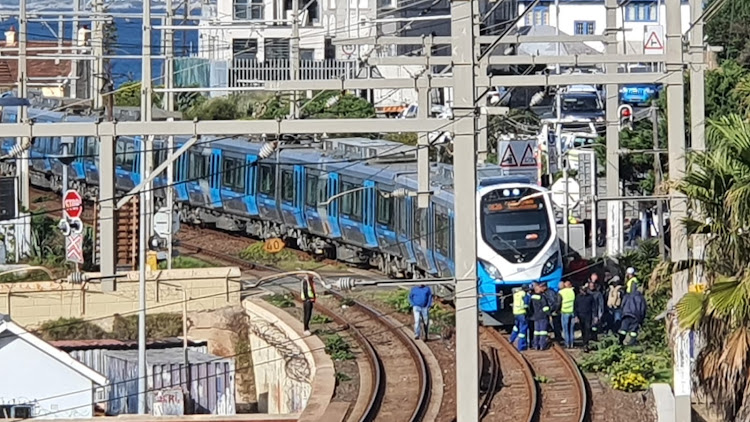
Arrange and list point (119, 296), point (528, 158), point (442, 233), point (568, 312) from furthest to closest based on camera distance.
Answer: point (119, 296) → point (528, 158) → point (442, 233) → point (568, 312)

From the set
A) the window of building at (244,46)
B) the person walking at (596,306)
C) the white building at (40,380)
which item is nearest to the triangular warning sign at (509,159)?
the person walking at (596,306)

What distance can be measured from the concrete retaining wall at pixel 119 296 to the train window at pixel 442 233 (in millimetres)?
4306

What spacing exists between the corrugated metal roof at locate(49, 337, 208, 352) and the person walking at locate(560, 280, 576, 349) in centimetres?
710

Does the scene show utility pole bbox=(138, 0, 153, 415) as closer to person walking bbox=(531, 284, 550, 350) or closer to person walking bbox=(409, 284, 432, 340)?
person walking bbox=(409, 284, 432, 340)

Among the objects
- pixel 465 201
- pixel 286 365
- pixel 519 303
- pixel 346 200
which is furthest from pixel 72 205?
pixel 465 201

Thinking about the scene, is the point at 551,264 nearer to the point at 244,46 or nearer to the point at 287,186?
the point at 287,186

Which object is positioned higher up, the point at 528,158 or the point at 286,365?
the point at 528,158

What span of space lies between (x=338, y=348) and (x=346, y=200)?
8.49m

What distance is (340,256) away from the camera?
33.0 m

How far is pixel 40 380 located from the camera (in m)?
23.2

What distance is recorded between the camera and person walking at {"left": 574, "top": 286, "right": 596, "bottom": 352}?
22734 millimetres

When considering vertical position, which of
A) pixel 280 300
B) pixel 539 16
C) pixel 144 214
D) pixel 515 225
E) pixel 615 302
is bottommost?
pixel 280 300

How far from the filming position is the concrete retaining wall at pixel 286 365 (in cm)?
2144

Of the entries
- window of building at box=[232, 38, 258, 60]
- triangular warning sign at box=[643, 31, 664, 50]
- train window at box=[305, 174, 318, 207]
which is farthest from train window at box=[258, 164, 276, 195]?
window of building at box=[232, 38, 258, 60]
